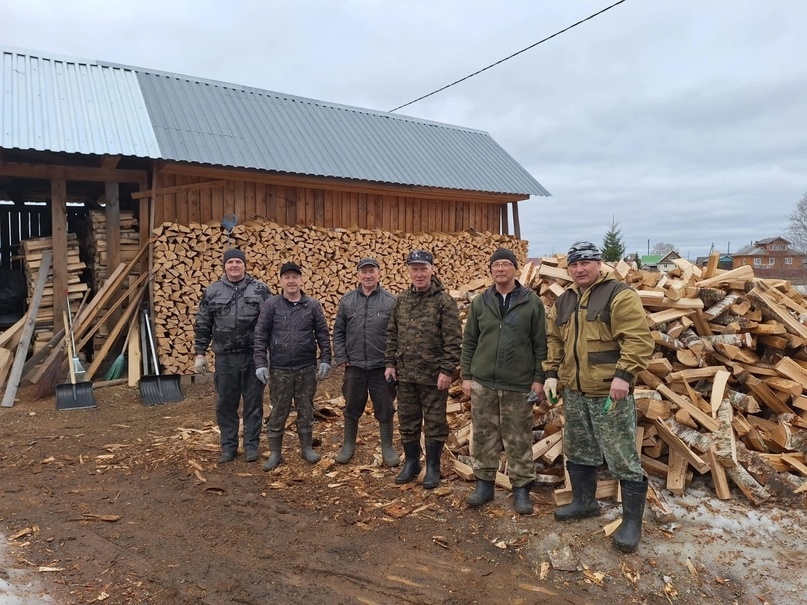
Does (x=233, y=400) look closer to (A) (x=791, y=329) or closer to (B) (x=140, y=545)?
(B) (x=140, y=545)

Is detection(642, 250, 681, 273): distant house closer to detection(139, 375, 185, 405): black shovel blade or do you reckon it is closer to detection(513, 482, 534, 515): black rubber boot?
detection(513, 482, 534, 515): black rubber boot

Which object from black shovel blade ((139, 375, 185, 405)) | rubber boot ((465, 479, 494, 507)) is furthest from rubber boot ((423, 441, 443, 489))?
black shovel blade ((139, 375, 185, 405))

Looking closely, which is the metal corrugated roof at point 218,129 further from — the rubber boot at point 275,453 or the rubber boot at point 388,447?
the rubber boot at point 388,447

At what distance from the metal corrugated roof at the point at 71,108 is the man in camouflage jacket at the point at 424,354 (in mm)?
5210

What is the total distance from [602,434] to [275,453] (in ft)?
9.57

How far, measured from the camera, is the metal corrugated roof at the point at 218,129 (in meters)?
8.03

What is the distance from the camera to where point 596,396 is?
3717mm

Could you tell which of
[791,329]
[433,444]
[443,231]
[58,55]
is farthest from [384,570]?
[58,55]

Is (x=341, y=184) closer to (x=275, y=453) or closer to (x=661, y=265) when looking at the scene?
(x=275, y=453)

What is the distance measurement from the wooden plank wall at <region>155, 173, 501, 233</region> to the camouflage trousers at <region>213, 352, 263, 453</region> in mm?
4160

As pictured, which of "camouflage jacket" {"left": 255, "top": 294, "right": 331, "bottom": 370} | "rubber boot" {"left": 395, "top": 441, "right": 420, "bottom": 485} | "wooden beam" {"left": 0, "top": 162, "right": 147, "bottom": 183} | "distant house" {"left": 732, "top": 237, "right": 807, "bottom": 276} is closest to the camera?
"rubber boot" {"left": 395, "top": 441, "right": 420, "bottom": 485}

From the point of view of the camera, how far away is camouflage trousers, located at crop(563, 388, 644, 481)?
3.63 meters

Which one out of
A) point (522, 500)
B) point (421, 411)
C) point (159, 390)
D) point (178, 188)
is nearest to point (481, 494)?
point (522, 500)

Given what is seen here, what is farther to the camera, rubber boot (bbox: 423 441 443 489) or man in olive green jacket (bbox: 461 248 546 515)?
rubber boot (bbox: 423 441 443 489)
